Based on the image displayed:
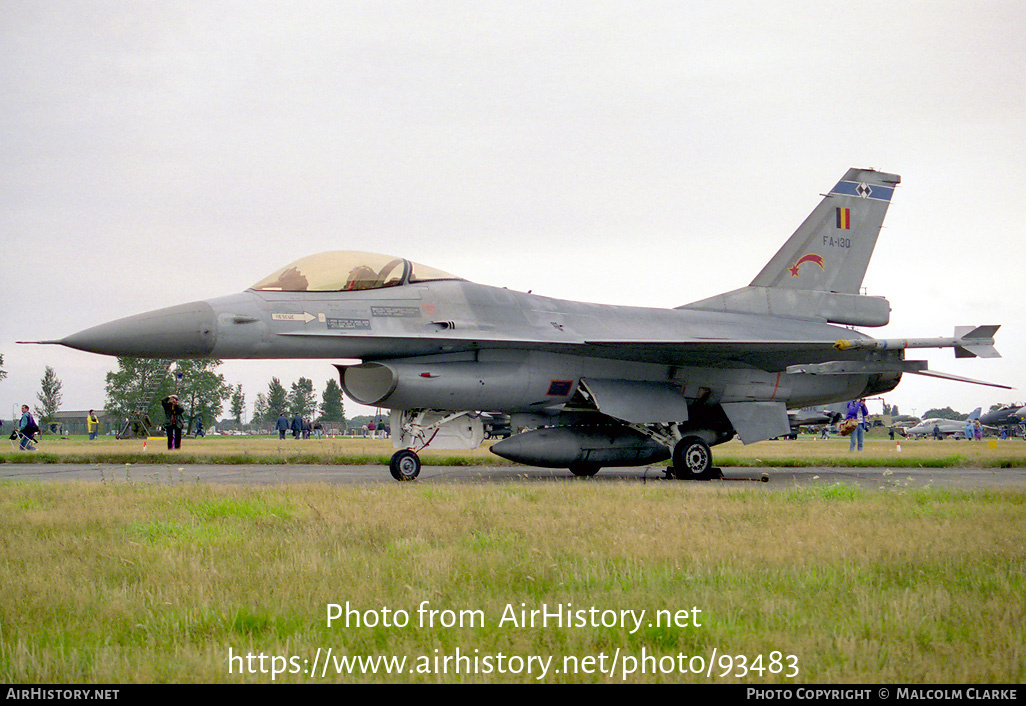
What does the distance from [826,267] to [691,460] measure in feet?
15.3

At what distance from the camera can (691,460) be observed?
12.3 meters

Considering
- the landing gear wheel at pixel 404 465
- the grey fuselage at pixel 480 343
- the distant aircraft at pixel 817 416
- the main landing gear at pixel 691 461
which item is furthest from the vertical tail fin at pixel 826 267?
the distant aircraft at pixel 817 416

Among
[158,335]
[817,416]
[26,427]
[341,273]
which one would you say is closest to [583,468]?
[341,273]

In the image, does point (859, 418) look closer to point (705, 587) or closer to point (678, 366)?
point (678, 366)

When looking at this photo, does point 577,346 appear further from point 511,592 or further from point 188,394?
point 188,394

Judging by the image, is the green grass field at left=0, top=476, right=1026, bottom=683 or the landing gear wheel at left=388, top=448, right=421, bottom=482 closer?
the green grass field at left=0, top=476, right=1026, bottom=683

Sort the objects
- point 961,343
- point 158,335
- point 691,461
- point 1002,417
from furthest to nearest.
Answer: point 1002,417 < point 691,461 < point 961,343 < point 158,335

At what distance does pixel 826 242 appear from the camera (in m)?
14.5

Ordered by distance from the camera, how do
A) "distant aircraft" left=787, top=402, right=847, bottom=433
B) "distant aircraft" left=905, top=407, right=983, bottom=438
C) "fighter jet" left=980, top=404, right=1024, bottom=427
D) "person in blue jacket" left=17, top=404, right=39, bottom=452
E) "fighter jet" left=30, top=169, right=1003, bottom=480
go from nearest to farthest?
"fighter jet" left=30, top=169, right=1003, bottom=480
"person in blue jacket" left=17, top=404, right=39, bottom=452
"distant aircraft" left=787, top=402, right=847, bottom=433
"fighter jet" left=980, top=404, right=1024, bottom=427
"distant aircraft" left=905, top=407, right=983, bottom=438

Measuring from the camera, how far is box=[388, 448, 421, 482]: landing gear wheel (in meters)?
10.8

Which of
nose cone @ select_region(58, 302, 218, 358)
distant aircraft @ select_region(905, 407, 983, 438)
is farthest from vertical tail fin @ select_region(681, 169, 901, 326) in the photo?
distant aircraft @ select_region(905, 407, 983, 438)

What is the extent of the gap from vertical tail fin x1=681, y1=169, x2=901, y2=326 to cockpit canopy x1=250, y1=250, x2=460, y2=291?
5.44 meters

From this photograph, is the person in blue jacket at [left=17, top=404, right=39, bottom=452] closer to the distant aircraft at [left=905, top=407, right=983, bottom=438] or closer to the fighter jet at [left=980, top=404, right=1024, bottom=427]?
the fighter jet at [left=980, top=404, right=1024, bottom=427]
